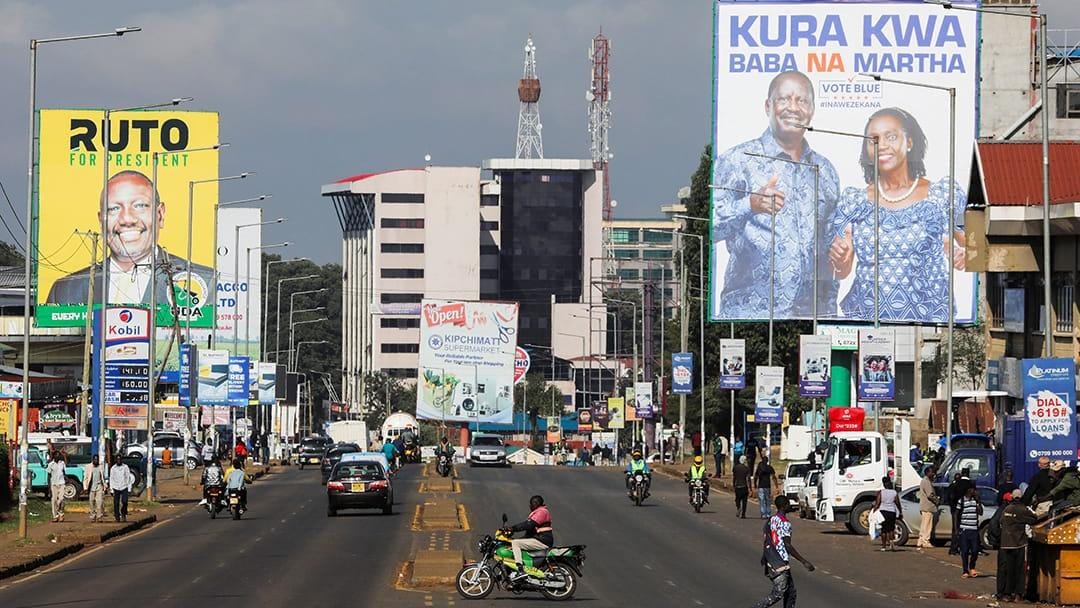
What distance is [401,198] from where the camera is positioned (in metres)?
179

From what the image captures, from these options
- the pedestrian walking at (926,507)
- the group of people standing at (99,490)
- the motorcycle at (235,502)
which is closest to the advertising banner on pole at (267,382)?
the motorcycle at (235,502)

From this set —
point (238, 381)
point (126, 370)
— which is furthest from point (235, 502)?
point (238, 381)

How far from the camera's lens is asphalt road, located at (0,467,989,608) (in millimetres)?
25859

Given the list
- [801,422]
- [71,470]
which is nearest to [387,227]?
[801,422]

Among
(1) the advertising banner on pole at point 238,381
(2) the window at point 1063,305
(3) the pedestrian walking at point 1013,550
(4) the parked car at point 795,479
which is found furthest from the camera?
(1) the advertising banner on pole at point 238,381

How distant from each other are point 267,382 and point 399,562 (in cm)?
5907

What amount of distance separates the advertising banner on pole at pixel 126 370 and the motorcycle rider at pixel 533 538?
2489 centimetres

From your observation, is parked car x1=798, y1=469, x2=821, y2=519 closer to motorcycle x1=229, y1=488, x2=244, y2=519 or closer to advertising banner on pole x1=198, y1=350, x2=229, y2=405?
motorcycle x1=229, y1=488, x2=244, y2=519

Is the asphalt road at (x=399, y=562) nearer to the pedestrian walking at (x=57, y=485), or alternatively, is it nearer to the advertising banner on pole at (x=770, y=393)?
the pedestrian walking at (x=57, y=485)

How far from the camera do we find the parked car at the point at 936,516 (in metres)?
37.1

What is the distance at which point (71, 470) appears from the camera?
54219 mm

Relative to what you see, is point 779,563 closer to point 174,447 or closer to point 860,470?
point 860,470

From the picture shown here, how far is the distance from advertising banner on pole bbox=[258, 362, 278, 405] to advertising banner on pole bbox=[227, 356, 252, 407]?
1870 cm

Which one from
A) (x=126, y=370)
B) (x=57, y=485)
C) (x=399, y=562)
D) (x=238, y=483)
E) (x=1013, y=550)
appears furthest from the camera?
(x=126, y=370)
